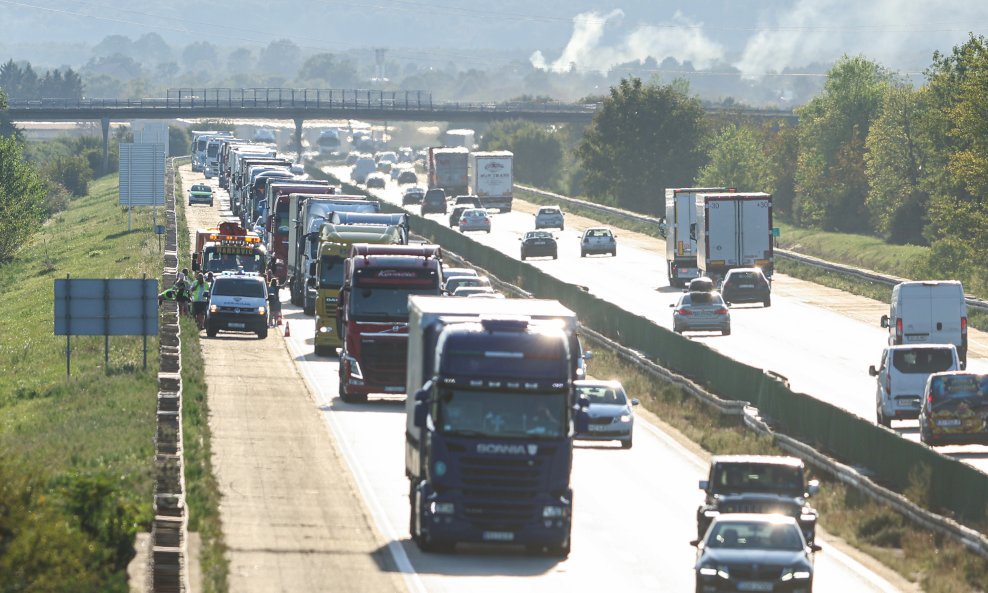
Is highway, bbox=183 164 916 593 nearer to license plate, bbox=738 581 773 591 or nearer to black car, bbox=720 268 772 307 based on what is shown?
license plate, bbox=738 581 773 591

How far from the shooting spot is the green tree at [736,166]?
6481 inches

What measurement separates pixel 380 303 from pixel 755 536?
1853 cm

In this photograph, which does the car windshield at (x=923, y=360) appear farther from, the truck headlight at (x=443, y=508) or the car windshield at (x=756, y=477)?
the truck headlight at (x=443, y=508)

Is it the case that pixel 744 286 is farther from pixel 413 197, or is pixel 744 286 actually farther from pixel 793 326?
pixel 413 197

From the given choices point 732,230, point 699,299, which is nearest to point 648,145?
point 732,230

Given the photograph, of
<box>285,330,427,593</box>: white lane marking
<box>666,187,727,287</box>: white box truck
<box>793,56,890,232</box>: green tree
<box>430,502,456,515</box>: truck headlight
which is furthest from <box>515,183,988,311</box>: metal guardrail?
<box>430,502,456,515</box>: truck headlight

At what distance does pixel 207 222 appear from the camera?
11725 centimetres

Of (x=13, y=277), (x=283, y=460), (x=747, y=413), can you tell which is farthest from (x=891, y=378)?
(x=13, y=277)

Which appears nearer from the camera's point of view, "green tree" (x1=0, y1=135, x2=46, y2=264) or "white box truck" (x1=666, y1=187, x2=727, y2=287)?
"white box truck" (x1=666, y1=187, x2=727, y2=287)

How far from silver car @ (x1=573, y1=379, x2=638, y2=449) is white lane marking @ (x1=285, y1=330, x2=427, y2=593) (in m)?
5.19

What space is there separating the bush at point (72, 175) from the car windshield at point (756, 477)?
553ft

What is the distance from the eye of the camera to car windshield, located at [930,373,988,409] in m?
38.0

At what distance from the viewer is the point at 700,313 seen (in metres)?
63.2

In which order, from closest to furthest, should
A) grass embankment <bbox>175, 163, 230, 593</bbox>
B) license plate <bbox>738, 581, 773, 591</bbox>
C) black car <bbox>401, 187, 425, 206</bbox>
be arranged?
license plate <bbox>738, 581, 773, 591</bbox> → grass embankment <bbox>175, 163, 230, 593</bbox> → black car <bbox>401, 187, 425, 206</bbox>
